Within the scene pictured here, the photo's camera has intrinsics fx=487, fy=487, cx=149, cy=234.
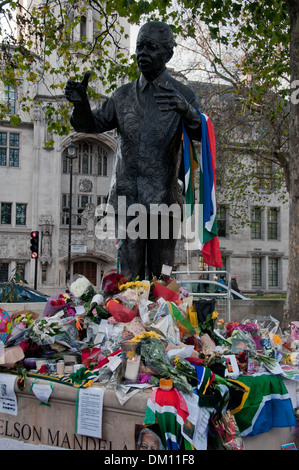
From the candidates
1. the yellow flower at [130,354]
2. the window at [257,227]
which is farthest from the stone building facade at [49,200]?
the yellow flower at [130,354]

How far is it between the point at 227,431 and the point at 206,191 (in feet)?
6.10

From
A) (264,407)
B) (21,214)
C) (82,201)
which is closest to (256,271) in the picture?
(82,201)

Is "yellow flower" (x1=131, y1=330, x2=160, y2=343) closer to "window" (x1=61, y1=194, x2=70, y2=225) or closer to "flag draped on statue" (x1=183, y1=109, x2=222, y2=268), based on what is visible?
"flag draped on statue" (x1=183, y1=109, x2=222, y2=268)

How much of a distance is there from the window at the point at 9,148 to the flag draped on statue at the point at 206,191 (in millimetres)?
28993

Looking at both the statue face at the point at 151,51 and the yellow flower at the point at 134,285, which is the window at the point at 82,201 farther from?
the yellow flower at the point at 134,285

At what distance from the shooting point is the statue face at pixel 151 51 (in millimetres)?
3953

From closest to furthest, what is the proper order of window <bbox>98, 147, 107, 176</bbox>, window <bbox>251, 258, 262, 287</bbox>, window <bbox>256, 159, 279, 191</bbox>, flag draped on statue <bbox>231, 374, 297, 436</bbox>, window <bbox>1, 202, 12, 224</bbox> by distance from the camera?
flag draped on statue <bbox>231, 374, 297, 436</bbox>
window <bbox>256, 159, 279, 191</bbox>
window <bbox>1, 202, 12, 224</bbox>
window <bbox>98, 147, 107, 176</bbox>
window <bbox>251, 258, 262, 287</bbox>

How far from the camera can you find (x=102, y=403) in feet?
9.44

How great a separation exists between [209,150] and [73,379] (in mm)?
2068

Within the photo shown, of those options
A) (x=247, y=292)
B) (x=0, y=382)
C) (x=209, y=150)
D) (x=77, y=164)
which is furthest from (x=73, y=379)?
(x=247, y=292)

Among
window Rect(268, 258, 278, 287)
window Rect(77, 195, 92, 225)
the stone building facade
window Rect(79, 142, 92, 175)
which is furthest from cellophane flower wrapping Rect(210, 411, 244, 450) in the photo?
window Rect(268, 258, 278, 287)

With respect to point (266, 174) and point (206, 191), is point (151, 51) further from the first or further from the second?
point (266, 174)

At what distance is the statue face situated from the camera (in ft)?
13.0

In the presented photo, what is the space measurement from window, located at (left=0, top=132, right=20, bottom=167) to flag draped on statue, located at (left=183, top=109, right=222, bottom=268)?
95.1ft
